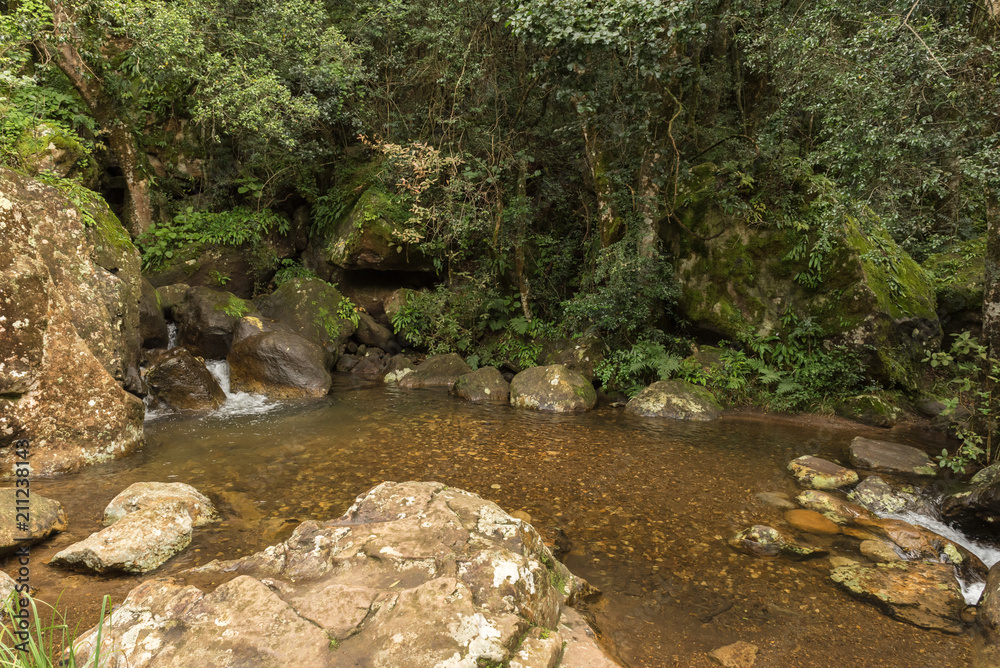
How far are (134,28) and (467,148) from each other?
21.2 ft

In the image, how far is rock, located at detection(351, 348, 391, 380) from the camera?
1196cm

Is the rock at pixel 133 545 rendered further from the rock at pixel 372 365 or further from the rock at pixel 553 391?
the rock at pixel 372 365

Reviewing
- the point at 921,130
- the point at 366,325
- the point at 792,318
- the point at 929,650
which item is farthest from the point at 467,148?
the point at 929,650

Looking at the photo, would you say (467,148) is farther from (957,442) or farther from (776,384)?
(957,442)

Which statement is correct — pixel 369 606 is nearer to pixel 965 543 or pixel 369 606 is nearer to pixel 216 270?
pixel 965 543

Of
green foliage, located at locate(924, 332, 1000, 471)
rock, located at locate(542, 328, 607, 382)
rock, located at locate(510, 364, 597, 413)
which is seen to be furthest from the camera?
rock, located at locate(542, 328, 607, 382)

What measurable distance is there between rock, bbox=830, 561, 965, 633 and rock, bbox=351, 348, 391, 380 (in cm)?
928

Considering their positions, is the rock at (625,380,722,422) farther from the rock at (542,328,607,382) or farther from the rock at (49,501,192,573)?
the rock at (49,501,192,573)

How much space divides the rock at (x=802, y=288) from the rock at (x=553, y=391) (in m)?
2.83

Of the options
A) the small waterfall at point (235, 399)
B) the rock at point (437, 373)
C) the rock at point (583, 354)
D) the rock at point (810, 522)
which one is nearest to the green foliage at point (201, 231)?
the small waterfall at point (235, 399)

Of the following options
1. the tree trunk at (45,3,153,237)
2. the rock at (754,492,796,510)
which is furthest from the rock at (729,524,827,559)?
the tree trunk at (45,3,153,237)

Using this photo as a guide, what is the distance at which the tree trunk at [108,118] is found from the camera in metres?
9.93

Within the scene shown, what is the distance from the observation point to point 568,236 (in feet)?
40.3

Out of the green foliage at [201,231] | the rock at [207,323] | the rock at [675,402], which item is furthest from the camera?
the green foliage at [201,231]
